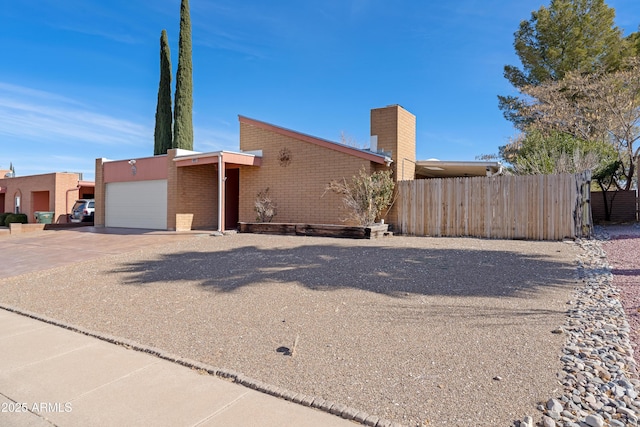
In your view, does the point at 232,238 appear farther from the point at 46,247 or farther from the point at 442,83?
the point at 442,83

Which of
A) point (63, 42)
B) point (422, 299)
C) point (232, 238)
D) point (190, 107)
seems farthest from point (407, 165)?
point (190, 107)

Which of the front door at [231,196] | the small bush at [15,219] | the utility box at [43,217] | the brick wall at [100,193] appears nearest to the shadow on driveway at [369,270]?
the front door at [231,196]

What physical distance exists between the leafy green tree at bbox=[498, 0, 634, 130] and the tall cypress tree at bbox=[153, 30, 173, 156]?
2227 centimetres

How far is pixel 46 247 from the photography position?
13992 millimetres

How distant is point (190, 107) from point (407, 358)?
2623cm

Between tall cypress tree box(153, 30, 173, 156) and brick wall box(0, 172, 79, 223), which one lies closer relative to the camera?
tall cypress tree box(153, 30, 173, 156)

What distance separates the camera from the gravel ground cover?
3379mm

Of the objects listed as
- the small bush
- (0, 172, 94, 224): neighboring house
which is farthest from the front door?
the small bush

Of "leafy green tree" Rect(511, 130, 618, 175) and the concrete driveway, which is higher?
"leafy green tree" Rect(511, 130, 618, 175)

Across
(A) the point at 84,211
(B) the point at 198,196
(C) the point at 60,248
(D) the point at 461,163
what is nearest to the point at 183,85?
(A) the point at 84,211

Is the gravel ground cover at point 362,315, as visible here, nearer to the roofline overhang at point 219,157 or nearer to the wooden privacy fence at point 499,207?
the wooden privacy fence at point 499,207

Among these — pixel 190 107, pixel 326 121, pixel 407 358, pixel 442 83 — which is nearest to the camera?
pixel 407 358

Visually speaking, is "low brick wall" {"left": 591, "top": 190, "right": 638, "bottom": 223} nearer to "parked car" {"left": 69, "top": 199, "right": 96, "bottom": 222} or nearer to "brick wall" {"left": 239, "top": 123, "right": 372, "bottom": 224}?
"brick wall" {"left": 239, "top": 123, "right": 372, "bottom": 224}

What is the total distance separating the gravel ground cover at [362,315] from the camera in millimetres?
3379
